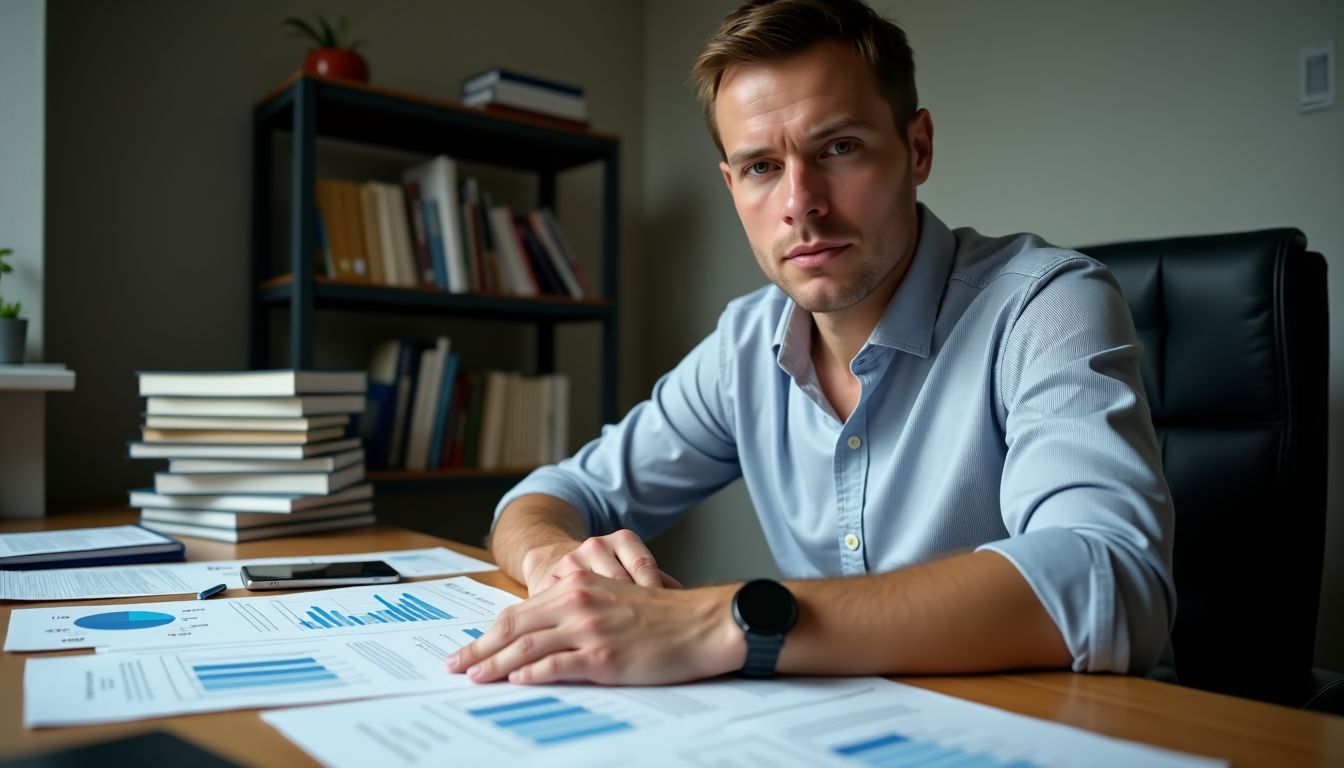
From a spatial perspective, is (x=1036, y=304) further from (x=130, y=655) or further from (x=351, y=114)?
(x=351, y=114)

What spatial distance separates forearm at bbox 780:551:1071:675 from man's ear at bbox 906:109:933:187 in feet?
2.21

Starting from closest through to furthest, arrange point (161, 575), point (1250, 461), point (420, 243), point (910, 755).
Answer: point (910, 755)
point (161, 575)
point (1250, 461)
point (420, 243)

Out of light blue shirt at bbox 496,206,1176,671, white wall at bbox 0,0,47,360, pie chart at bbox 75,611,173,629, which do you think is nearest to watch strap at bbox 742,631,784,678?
light blue shirt at bbox 496,206,1176,671

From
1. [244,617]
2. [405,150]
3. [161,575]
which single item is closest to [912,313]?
[244,617]

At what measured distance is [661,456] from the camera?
1431 millimetres

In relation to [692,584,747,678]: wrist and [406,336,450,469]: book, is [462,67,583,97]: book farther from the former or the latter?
[692,584,747,678]: wrist

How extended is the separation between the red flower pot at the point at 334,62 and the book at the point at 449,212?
271mm

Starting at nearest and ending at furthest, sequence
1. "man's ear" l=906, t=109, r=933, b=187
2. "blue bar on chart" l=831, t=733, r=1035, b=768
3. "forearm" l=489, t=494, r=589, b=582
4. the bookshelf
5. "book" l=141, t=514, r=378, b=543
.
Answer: "blue bar on chart" l=831, t=733, r=1035, b=768, "forearm" l=489, t=494, r=589, b=582, "man's ear" l=906, t=109, r=933, b=187, "book" l=141, t=514, r=378, b=543, the bookshelf

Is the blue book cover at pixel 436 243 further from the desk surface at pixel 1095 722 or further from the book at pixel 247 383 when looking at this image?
the desk surface at pixel 1095 722

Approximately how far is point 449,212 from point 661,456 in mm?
1055

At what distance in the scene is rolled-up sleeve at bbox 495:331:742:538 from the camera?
1396 millimetres

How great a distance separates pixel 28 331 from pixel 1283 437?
194 centimetres

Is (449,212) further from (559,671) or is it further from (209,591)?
(559,671)

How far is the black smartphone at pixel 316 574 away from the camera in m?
1.01
